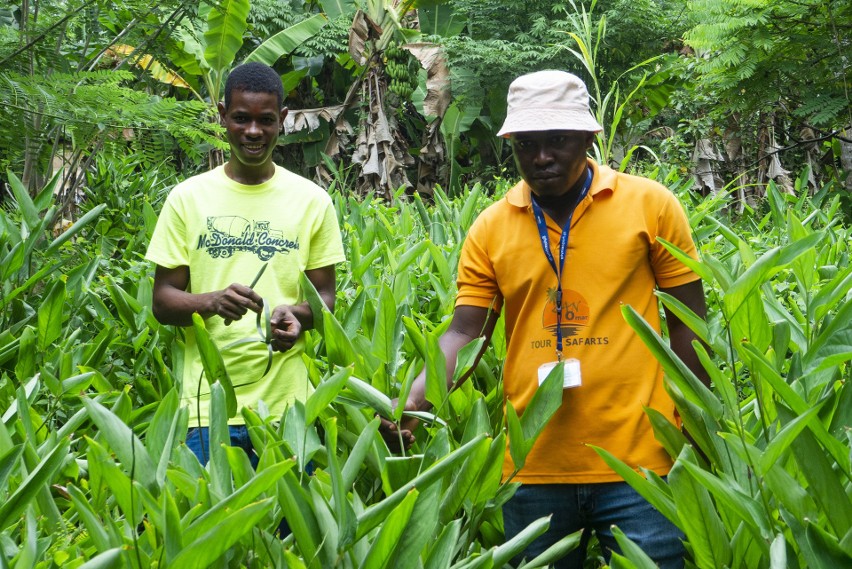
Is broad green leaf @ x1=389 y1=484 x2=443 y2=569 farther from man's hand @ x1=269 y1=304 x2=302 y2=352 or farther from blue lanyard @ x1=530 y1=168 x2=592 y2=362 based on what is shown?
man's hand @ x1=269 y1=304 x2=302 y2=352

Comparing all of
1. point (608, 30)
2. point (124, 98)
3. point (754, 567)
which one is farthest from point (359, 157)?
point (754, 567)

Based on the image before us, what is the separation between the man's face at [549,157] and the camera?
6.86ft

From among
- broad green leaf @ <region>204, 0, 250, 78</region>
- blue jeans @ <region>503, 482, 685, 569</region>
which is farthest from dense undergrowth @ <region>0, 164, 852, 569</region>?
broad green leaf @ <region>204, 0, 250, 78</region>

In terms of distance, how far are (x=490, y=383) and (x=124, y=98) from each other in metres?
1.99

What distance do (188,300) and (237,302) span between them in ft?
0.74

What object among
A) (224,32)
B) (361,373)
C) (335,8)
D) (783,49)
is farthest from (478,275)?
(335,8)

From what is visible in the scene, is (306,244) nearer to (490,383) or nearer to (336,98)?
(490,383)

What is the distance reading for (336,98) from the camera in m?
14.9

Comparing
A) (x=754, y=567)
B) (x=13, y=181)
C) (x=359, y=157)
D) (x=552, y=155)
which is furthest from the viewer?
(x=359, y=157)

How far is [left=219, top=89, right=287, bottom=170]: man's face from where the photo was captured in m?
2.54

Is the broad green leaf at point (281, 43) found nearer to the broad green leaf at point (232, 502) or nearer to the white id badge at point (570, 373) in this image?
the white id badge at point (570, 373)

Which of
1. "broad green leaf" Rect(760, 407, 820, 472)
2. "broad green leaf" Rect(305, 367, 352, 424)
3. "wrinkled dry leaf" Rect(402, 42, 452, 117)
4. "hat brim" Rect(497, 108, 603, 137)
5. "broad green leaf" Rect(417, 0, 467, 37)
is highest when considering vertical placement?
"hat brim" Rect(497, 108, 603, 137)

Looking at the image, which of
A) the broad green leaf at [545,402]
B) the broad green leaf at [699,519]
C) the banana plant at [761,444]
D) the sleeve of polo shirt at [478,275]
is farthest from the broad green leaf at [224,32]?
the broad green leaf at [699,519]

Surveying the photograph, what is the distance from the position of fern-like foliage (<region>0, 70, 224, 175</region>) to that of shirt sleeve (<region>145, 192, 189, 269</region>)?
117 centimetres
